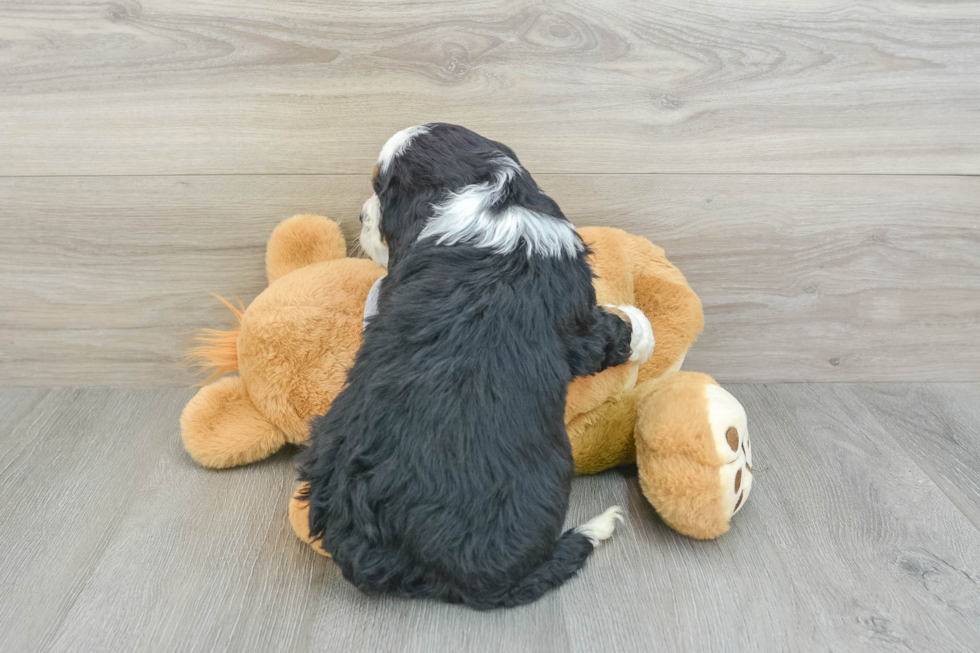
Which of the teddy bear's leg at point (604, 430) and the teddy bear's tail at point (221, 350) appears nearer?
the teddy bear's leg at point (604, 430)

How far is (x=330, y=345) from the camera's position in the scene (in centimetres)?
102

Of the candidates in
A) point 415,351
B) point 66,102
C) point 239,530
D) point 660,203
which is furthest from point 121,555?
point 660,203

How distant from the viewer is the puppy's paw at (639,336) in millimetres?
936

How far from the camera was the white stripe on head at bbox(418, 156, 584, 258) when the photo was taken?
78cm

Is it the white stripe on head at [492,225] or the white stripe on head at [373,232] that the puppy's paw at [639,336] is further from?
the white stripe on head at [373,232]

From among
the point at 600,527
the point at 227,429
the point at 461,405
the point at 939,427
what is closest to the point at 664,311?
the point at 600,527

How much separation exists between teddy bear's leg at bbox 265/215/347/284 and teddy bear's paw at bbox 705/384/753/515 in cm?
66

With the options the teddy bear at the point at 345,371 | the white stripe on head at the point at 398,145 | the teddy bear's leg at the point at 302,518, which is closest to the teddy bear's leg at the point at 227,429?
the teddy bear at the point at 345,371

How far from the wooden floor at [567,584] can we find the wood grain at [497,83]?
0.50 meters

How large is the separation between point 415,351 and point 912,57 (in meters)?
1.00

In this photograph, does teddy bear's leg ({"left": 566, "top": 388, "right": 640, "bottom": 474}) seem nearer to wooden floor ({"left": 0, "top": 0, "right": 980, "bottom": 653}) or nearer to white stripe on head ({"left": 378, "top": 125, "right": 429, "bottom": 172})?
wooden floor ({"left": 0, "top": 0, "right": 980, "bottom": 653})

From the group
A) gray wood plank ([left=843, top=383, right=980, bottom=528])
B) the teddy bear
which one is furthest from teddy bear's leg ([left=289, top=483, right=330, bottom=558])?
gray wood plank ([left=843, top=383, right=980, bottom=528])

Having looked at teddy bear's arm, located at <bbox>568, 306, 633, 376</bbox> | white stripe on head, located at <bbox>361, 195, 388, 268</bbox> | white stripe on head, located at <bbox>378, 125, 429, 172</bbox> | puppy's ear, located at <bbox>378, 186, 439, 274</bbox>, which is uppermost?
white stripe on head, located at <bbox>378, 125, 429, 172</bbox>

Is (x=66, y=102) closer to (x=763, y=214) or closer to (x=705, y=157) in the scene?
(x=705, y=157)
